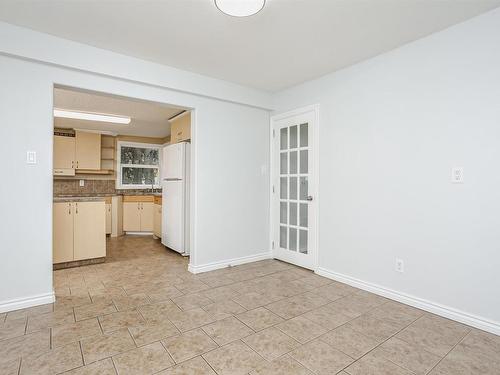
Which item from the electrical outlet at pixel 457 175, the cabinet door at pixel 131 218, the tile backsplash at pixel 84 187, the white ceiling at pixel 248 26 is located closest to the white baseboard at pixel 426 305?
the electrical outlet at pixel 457 175

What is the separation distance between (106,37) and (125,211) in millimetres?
4410

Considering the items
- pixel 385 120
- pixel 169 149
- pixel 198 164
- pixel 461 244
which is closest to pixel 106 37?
pixel 198 164

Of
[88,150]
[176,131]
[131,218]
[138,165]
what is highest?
[176,131]

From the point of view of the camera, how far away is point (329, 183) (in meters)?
3.30

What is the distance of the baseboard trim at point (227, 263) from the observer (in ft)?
11.4

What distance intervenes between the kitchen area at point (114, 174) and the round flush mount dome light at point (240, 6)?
1.67 metres

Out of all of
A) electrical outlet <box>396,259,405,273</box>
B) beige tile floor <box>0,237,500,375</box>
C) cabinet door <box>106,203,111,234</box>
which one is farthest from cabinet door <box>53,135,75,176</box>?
electrical outlet <box>396,259,405,273</box>

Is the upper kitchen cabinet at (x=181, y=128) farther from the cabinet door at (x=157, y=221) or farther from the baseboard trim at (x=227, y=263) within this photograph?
the baseboard trim at (x=227, y=263)

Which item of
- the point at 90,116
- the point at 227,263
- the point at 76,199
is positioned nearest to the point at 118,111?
the point at 90,116

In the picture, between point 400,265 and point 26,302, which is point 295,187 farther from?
point 26,302

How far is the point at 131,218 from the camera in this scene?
20.3ft

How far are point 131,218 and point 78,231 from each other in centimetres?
259

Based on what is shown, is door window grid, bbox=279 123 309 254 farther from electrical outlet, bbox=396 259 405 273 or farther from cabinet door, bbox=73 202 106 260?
cabinet door, bbox=73 202 106 260

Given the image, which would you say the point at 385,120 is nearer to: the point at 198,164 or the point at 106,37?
the point at 198,164
